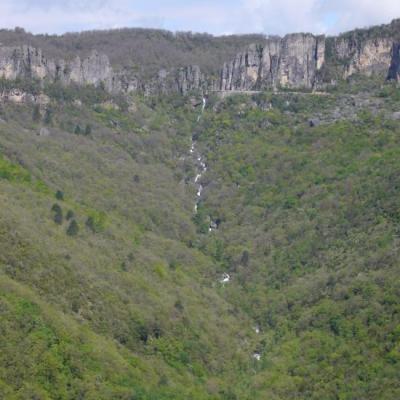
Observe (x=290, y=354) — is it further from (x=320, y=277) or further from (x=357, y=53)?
(x=357, y=53)

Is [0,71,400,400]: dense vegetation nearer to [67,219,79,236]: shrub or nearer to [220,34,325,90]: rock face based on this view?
[67,219,79,236]: shrub

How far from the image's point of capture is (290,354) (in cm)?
7862

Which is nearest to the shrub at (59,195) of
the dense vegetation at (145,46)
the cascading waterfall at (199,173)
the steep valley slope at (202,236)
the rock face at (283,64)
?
the steep valley slope at (202,236)

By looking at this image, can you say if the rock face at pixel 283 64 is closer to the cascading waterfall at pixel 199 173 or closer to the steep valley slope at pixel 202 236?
the steep valley slope at pixel 202 236

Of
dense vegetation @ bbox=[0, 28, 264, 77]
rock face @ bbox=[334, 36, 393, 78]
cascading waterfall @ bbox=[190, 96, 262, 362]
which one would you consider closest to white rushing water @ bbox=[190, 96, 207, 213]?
cascading waterfall @ bbox=[190, 96, 262, 362]

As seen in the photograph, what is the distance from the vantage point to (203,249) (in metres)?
104

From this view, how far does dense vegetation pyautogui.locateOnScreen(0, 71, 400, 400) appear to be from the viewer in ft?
226

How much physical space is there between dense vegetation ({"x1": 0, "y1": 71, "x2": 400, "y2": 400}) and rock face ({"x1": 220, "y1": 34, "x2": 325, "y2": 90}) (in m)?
8.00

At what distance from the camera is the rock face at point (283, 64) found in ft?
479

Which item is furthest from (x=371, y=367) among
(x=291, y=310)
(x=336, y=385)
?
(x=291, y=310)

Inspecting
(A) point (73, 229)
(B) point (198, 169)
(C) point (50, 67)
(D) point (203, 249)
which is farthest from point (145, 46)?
(A) point (73, 229)

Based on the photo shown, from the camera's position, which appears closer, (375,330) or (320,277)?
(375,330)

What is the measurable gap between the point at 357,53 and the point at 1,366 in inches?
3841

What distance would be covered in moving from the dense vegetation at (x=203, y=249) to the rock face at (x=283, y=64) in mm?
7998
